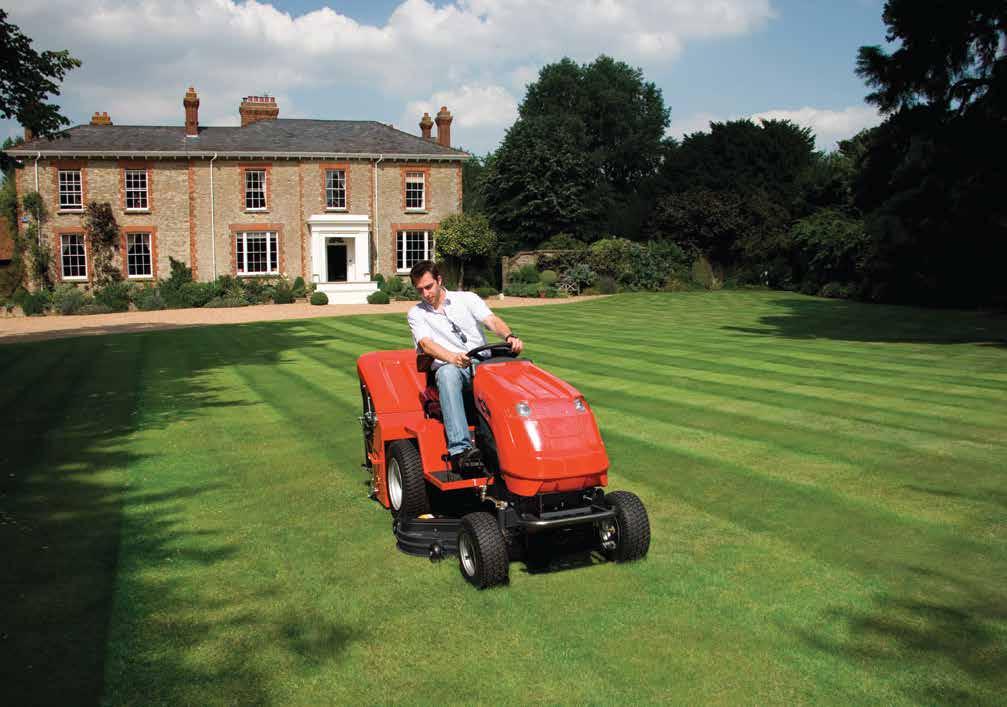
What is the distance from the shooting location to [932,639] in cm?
422

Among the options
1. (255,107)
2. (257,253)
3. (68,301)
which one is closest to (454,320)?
(68,301)

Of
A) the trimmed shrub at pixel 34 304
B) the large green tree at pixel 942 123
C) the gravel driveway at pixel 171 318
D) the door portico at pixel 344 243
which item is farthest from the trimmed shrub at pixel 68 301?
the large green tree at pixel 942 123

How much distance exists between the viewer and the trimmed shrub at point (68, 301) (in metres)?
30.5

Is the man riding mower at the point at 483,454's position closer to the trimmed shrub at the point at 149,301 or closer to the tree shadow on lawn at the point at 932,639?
the tree shadow on lawn at the point at 932,639

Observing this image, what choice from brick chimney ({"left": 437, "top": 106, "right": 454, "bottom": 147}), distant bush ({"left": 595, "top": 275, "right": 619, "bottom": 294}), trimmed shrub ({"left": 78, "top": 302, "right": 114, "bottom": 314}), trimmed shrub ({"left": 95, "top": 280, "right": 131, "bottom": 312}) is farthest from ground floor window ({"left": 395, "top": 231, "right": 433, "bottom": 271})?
trimmed shrub ({"left": 78, "top": 302, "right": 114, "bottom": 314})

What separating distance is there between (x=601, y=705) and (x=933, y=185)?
1927cm

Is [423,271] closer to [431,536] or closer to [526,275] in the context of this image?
[431,536]

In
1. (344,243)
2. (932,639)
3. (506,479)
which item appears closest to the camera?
(932,639)

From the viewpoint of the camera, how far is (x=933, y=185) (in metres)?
19.2

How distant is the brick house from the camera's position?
114 feet

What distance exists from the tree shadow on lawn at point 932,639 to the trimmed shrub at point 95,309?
32113 mm

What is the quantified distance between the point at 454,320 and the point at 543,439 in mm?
1589

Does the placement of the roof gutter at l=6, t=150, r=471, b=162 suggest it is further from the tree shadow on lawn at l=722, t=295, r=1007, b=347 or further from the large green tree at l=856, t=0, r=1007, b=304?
the large green tree at l=856, t=0, r=1007, b=304

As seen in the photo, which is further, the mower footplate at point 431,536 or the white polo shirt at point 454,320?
the white polo shirt at point 454,320
